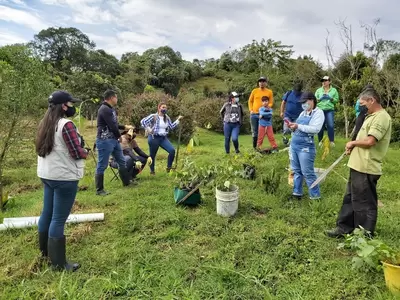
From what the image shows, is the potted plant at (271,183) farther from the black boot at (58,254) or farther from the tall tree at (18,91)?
the tall tree at (18,91)

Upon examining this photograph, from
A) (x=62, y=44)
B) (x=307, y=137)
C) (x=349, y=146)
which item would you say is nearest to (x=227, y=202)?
(x=307, y=137)

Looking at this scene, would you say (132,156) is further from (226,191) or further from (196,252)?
(196,252)

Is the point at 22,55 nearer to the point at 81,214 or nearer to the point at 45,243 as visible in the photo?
the point at 81,214

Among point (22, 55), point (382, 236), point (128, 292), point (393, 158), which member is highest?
point (22, 55)

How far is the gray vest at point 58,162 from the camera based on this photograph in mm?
2625

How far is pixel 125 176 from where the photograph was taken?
5.35 meters

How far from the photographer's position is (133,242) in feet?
11.0

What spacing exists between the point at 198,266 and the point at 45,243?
150 centimetres

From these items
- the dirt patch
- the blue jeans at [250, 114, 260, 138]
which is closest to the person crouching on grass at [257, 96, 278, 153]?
the blue jeans at [250, 114, 260, 138]

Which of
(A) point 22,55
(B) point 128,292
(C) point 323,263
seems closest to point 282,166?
(C) point 323,263

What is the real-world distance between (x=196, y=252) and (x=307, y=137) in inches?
86.6

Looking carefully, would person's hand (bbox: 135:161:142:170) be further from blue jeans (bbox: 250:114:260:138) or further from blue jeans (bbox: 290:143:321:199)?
blue jeans (bbox: 250:114:260:138)

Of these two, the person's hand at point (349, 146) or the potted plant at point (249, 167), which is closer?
the person's hand at point (349, 146)

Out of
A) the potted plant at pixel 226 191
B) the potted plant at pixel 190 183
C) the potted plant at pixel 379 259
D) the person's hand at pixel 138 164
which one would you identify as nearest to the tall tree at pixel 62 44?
the person's hand at pixel 138 164
